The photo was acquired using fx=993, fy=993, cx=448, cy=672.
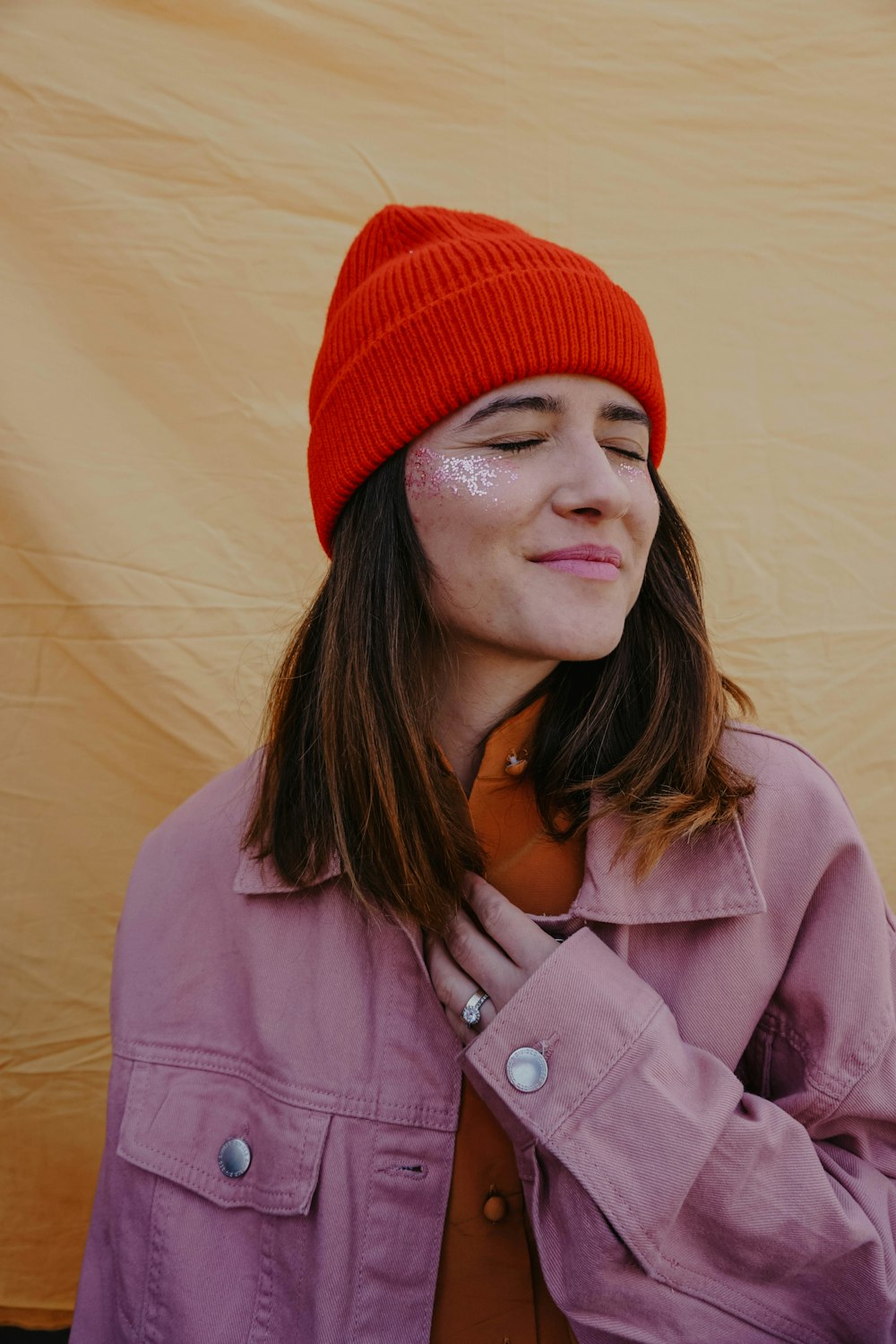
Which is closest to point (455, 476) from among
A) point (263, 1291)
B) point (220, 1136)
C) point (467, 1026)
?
point (467, 1026)

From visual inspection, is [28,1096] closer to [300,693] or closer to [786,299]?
[300,693]

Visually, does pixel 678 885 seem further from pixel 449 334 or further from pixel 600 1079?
pixel 449 334

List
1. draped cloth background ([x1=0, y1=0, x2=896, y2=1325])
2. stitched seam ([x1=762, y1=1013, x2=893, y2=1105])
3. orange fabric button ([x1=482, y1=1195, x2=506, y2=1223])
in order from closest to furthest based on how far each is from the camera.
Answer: stitched seam ([x1=762, y1=1013, x2=893, y2=1105]), orange fabric button ([x1=482, y1=1195, x2=506, y2=1223]), draped cloth background ([x1=0, y1=0, x2=896, y2=1325])

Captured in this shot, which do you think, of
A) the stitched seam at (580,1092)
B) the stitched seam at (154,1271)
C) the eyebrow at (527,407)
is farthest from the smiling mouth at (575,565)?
the stitched seam at (154,1271)

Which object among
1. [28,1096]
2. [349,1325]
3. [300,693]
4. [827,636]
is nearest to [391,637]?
[300,693]

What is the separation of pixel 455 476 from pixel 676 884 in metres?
0.62

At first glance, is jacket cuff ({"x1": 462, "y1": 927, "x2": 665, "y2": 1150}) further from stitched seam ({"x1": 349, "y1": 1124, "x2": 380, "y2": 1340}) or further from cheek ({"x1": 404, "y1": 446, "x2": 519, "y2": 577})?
cheek ({"x1": 404, "y1": 446, "x2": 519, "y2": 577})

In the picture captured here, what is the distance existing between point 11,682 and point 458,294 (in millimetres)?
1207

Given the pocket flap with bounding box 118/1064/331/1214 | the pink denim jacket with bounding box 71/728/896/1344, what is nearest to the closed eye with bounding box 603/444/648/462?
the pink denim jacket with bounding box 71/728/896/1344

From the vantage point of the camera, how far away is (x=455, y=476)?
134 centimetres

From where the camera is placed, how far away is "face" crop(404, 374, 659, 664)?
4.23 ft

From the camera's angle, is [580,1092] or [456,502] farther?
[456,502]

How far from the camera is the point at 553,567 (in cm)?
129

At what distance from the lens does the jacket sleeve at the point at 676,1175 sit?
1.06m
